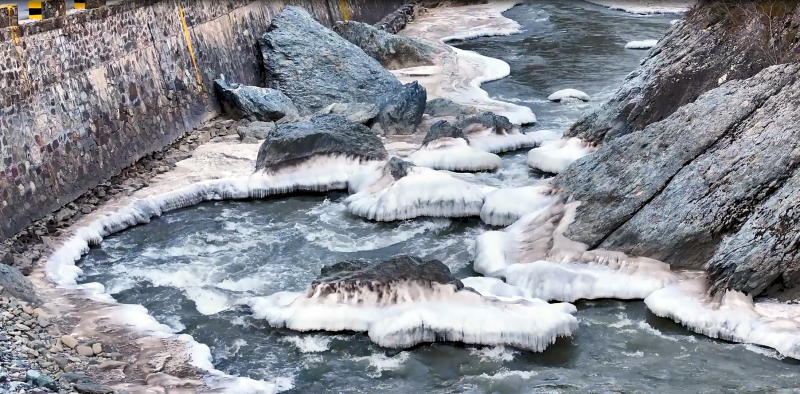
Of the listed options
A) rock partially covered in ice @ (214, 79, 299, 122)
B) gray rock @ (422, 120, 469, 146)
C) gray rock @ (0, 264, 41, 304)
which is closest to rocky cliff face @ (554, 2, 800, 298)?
gray rock @ (422, 120, 469, 146)

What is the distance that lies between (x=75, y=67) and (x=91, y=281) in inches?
163

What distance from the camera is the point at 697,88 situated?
15.0 metres

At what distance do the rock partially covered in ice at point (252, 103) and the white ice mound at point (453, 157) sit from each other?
10.3 ft

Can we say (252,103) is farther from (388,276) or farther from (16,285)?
(388,276)

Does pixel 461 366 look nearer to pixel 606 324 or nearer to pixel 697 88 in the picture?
pixel 606 324

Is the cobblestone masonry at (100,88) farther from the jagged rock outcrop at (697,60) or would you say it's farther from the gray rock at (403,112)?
the jagged rock outcrop at (697,60)

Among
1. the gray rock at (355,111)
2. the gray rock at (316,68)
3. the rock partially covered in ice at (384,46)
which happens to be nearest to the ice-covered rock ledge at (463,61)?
the rock partially covered in ice at (384,46)

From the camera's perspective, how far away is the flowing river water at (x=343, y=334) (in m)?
9.69

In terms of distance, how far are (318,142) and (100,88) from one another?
343 centimetres

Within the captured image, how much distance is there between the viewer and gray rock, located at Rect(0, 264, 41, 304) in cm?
1076

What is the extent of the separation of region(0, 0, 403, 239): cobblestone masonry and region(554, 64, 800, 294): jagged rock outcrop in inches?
276

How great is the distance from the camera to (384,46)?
78.4 feet

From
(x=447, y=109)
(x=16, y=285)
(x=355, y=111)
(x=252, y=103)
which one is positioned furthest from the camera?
(x=447, y=109)

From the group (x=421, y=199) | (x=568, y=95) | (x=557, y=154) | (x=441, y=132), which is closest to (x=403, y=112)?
(x=441, y=132)
